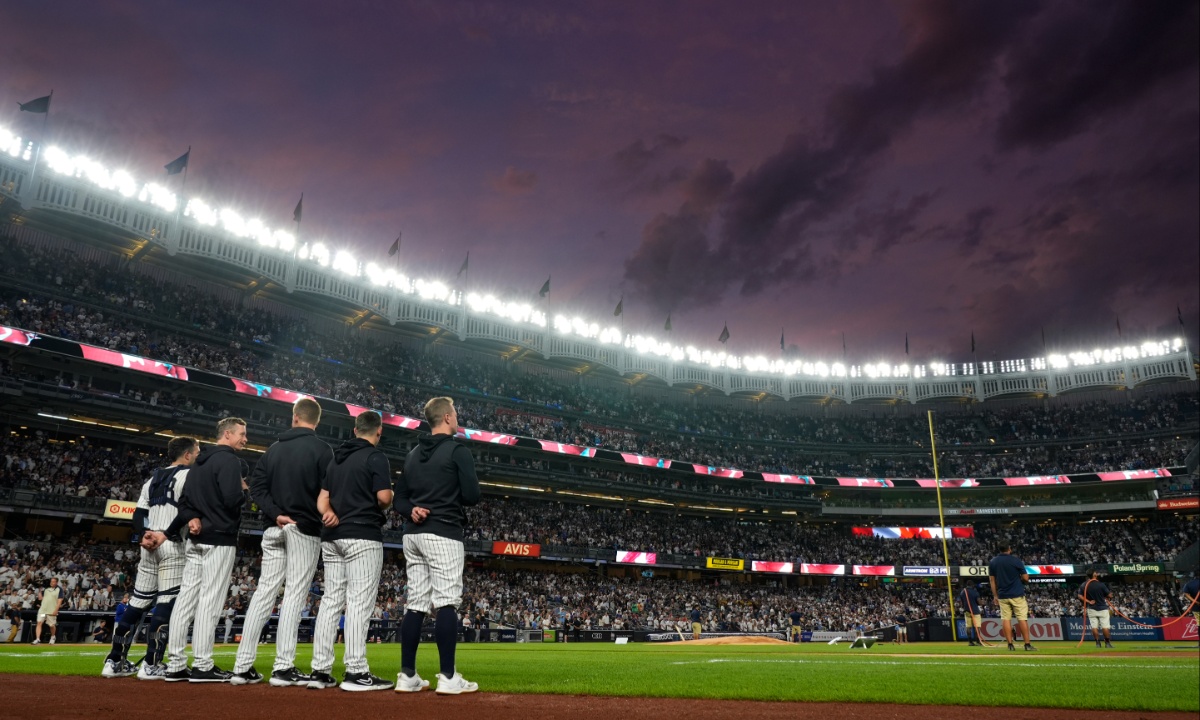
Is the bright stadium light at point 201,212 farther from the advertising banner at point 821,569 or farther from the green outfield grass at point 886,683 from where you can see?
the advertising banner at point 821,569

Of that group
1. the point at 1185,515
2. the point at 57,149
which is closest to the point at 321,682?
the point at 57,149

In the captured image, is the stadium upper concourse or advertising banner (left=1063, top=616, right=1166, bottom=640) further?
the stadium upper concourse

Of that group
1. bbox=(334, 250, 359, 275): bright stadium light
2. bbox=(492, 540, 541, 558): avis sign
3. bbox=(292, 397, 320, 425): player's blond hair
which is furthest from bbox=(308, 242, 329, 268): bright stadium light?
bbox=(292, 397, 320, 425): player's blond hair

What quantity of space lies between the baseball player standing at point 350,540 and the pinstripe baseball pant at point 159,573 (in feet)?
7.55

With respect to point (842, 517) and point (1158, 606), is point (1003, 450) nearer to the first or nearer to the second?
point (842, 517)

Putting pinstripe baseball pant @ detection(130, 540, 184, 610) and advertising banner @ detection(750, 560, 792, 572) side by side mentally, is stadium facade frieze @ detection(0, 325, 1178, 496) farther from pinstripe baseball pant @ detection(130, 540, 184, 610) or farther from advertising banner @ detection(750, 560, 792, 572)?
pinstripe baseball pant @ detection(130, 540, 184, 610)

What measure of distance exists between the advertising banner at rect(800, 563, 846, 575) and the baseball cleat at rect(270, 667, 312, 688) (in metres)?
49.8

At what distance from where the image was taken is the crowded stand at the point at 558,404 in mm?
37469

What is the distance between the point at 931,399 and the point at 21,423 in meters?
67.0

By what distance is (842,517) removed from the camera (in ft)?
195

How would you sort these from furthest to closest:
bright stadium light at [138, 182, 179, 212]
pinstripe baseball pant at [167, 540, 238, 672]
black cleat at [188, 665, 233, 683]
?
bright stadium light at [138, 182, 179, 212], pinstripe baseball pant at [167, 540, 238, 672], black cleat at [188, 665, 233, 683]

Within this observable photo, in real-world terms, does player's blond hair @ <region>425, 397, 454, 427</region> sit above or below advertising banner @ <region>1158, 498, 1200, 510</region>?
below

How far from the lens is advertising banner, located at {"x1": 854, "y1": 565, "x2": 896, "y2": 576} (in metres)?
52.4

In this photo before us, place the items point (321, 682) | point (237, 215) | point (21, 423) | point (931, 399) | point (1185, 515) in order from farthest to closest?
point (931, 399) < point (1185, 515) < point (237, 215) < point (21, 423) < point (321, 682)
